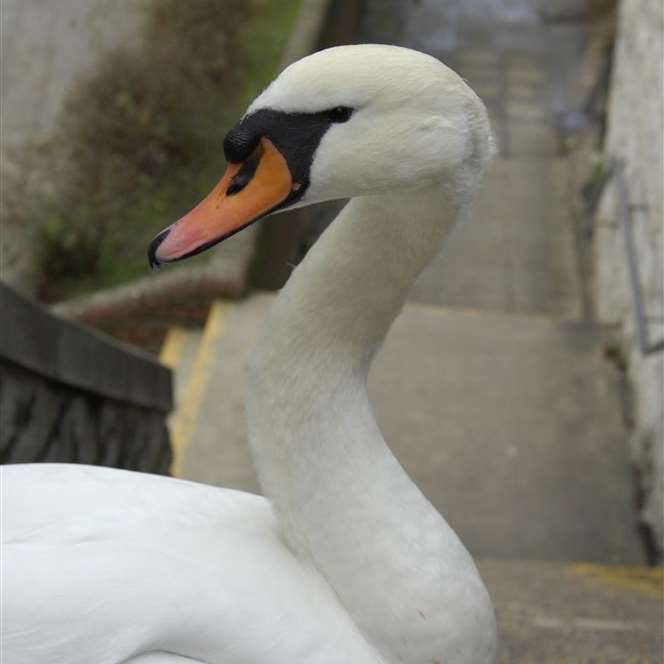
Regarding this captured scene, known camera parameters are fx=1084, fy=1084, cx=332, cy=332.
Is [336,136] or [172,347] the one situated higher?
[336,136]

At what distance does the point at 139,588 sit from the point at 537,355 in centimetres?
415

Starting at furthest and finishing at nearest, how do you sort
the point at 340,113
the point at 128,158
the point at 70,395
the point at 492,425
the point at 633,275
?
the point at 128,158
the point at 492,425
the point at 633,275
the point at 70,395
the point at 340,113

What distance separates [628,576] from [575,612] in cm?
72

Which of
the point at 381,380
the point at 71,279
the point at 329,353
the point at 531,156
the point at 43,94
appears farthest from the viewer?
the point at 531,156

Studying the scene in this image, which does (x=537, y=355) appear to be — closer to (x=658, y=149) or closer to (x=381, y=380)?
(x=381, y=380)

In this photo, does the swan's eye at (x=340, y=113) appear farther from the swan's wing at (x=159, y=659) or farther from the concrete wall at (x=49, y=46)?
the concrete wall at (x=49, y=46)

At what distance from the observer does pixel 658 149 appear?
4.93 metres

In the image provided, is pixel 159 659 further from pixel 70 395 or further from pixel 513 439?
pixel 513 439

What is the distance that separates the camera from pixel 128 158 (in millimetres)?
7062

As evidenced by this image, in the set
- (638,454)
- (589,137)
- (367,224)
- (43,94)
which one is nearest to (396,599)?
(367,224)

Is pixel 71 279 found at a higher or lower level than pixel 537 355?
higher

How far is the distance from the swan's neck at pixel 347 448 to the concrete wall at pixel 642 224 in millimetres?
2901

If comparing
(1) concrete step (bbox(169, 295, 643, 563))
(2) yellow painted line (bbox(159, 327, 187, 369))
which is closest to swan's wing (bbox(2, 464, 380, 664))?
(1) concrete step (bbox(169, 295, 643, 563))

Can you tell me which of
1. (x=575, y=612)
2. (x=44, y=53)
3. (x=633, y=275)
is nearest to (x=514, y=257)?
(x=633, y=275)
